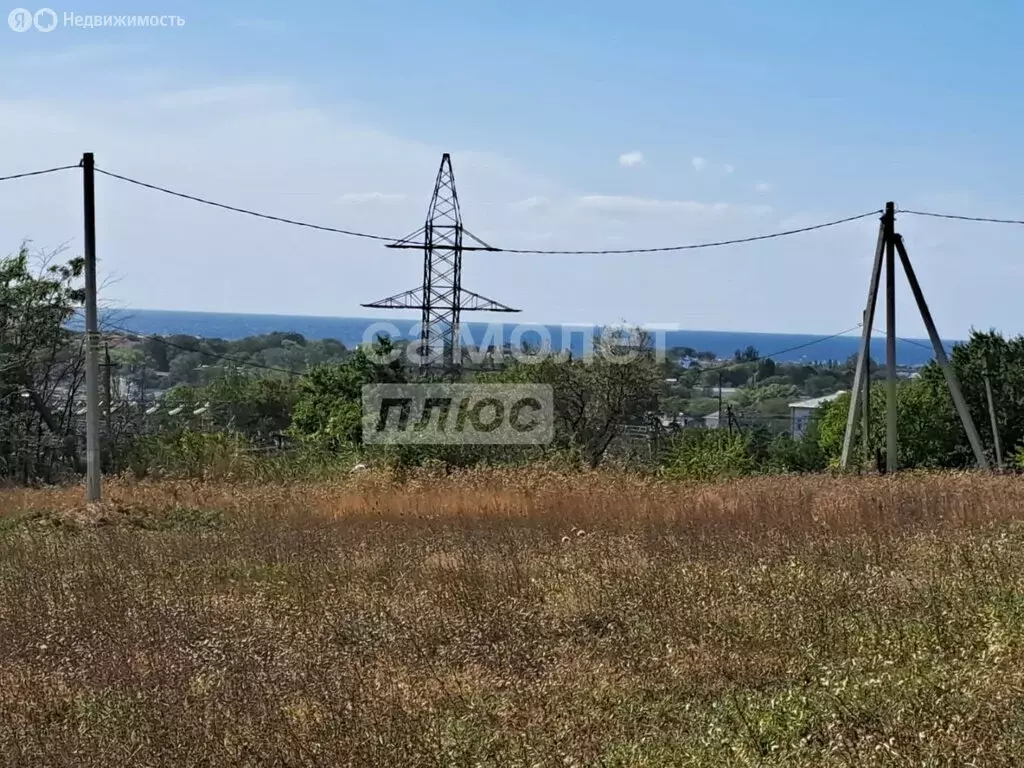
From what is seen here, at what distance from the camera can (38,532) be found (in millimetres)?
10617

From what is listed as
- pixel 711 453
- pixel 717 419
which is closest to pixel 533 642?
pixel 711 453

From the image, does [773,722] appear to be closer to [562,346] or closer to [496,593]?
[496,593]

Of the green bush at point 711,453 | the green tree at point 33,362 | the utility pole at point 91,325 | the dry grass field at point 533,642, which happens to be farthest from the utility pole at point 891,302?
the green tree at point 33,362

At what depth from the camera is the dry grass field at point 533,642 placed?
147 inches

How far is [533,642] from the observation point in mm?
5344

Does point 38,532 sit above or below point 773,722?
below

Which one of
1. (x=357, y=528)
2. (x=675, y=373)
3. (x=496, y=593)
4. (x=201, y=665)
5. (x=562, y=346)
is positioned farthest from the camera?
(x=675, y=373)

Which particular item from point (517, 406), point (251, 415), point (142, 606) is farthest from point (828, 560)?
point (251, 415)

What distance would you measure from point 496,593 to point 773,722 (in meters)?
2.87

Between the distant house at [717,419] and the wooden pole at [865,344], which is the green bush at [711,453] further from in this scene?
the distant house at [717,419]

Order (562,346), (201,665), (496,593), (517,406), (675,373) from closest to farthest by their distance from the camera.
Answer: (201,665)
(496,593)
(517,406)
(562,346)
(675,373)

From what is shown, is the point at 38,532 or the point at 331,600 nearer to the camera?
the point at 331,600

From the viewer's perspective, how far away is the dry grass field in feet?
12.2

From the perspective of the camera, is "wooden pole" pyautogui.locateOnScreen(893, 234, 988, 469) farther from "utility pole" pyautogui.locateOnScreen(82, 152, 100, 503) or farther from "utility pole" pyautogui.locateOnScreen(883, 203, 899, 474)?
"utility pole" pyautogui.locateOnScreen(82, 152, 100, 503)
